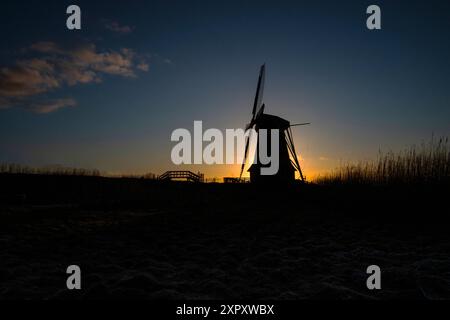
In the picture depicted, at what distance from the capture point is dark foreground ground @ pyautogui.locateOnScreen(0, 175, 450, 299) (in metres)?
2.85

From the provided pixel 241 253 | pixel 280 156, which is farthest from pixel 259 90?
pixel 241 253

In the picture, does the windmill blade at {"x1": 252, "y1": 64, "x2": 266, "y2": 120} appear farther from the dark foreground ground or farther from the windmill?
the dark foreground ground

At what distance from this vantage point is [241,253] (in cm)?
436

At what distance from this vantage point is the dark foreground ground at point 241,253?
2.85m

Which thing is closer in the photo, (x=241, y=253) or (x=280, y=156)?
(x=241, y=253)

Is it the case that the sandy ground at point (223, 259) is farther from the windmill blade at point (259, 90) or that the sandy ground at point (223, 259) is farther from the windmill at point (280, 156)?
the windmill blade at point (259, 90)

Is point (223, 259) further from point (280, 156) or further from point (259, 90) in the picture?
A: point (259, 90)

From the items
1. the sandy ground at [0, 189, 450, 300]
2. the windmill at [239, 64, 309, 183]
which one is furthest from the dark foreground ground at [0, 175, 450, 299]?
the windmill at [239, 64, 309, 183]

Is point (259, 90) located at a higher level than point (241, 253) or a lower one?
higher

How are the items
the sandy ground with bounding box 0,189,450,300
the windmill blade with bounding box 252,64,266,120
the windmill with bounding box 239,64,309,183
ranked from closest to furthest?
the sandy ground with bounding box 0,189,450,300
the windmill with bounding box 239,64,309,183
the windmill blade with bounding box 252,64,266,120

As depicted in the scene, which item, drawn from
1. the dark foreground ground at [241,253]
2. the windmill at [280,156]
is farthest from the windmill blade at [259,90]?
the dark foreground ground at [241,253]

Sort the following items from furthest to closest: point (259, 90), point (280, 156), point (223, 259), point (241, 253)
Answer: point (259, 90) < point (280, 156) < point (241, 253) < point (223, 259)

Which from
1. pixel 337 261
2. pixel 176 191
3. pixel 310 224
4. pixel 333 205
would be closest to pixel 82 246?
pixel 337 261

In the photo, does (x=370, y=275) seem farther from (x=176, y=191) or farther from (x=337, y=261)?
(x=176, y=191)
